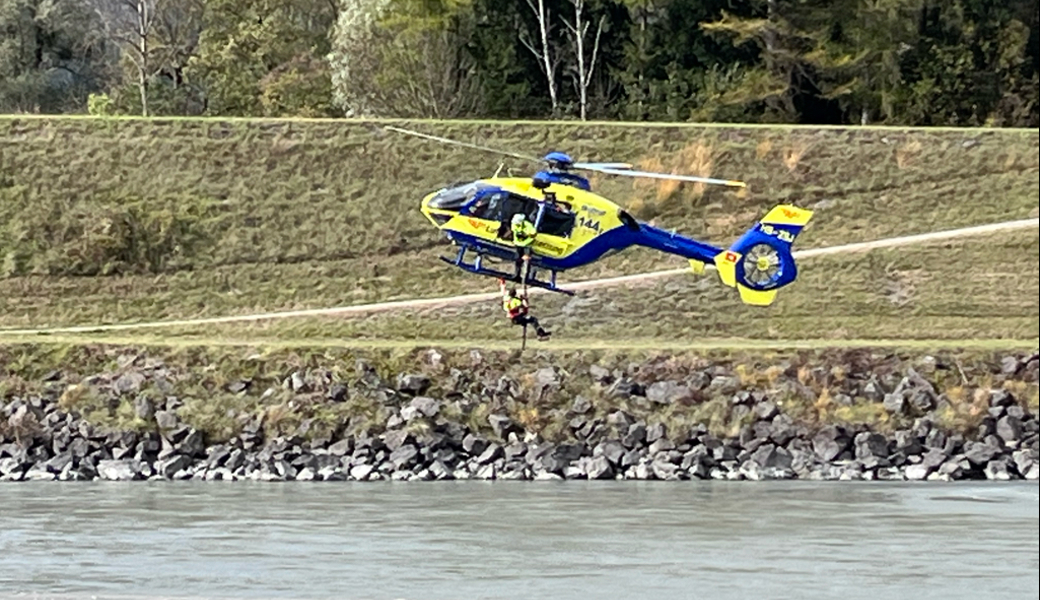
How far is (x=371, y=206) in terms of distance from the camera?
34031 mm

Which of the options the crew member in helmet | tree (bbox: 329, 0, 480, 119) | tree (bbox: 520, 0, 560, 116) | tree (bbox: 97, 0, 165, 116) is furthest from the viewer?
tree (bbox: 97, 0, 165, 116)

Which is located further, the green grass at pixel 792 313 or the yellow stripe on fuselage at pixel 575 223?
the green grass at pixel 792 313

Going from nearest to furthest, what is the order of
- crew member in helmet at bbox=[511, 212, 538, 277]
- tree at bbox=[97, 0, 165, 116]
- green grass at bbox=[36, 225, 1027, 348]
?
crew member in helmet at bbox=[511, 212, 538, 277] → green grass at bbox=[36, 225, 1027, 348] → tree at bbox=[97, 0, 165, 116]

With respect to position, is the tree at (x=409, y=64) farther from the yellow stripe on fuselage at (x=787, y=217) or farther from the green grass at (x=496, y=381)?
the green grass at (x=496, y=381)

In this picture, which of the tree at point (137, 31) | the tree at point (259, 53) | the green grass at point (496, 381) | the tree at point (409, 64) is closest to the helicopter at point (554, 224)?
the green grass at point (496, 381)

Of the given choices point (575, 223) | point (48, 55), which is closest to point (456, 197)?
point (575, 223)

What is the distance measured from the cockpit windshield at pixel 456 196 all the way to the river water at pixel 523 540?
4.10 meters

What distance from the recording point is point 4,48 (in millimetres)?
49188

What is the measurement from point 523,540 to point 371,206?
16333mm

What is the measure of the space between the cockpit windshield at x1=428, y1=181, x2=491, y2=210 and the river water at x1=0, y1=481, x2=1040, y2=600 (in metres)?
4.10

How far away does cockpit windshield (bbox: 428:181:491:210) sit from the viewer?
25.9 m

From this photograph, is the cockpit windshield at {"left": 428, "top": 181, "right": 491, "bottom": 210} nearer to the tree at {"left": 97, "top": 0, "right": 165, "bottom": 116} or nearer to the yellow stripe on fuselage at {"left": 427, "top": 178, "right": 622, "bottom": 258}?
the yellow stripe on fuselage at {"left": 427, "top": 178, "right": 622, "bottom": 258}

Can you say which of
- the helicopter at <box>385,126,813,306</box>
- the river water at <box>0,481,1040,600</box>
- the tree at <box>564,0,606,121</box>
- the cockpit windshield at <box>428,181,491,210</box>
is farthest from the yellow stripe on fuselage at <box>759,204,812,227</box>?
the tree at <box>564,0,606,121</box>

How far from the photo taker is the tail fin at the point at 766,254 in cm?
2680
